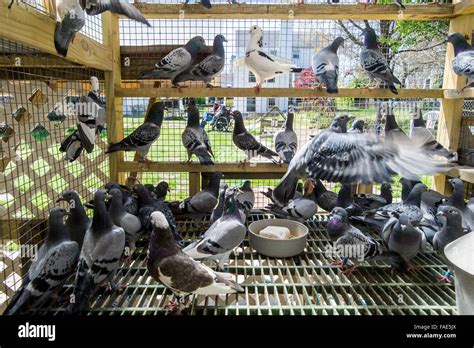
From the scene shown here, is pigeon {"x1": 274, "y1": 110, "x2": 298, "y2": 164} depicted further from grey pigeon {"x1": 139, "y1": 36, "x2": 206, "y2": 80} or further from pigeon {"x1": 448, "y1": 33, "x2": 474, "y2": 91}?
pigeon {"x1": 448, "y1": 33, "x2": 474, "y2": 91}

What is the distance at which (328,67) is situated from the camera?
12.1ft

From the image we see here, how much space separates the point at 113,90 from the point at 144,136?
566 mm

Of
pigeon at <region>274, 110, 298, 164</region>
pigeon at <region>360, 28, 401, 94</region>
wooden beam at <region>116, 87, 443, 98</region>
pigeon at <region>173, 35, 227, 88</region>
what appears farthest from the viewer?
pigeon at <region>274, 110, 298, 164</region>

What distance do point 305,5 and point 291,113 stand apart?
1364mm

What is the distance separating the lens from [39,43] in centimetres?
208

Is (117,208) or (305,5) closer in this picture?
(117,208)

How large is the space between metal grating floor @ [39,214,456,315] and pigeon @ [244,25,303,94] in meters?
2.26

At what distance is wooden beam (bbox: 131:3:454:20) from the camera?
3141mm

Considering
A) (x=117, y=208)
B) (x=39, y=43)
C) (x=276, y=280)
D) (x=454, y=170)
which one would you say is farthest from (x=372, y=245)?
(x=39, y=43)

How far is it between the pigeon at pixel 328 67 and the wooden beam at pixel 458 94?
1153mm

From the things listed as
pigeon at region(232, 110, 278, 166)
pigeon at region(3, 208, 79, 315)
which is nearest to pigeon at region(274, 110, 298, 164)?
pigeon at region(232, 110, 278, 166)

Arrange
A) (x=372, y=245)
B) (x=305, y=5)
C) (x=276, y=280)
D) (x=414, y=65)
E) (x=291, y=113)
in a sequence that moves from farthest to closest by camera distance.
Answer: (x=414, y=65) → (x=291, y=113) → (x=305, y=5) → (x=372, y=245) → (x=276, y=280)

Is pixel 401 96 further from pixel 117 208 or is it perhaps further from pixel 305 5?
pixel 117 208

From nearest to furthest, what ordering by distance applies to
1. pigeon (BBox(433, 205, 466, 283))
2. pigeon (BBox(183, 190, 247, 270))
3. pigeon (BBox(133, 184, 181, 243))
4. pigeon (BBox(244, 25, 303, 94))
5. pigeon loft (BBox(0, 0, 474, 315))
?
pigeon loft (BBox(0, 0, 474, 315))
pigeon (BBox(183, 190, 247, 270))
pigeon (BBox(433, 205, 466, 283))
pigeon (BBox(133, 184, 181, 243))
pigeon (BBox(244, 25, 303, 94))
